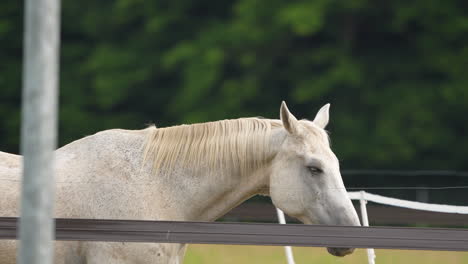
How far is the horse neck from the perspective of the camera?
177 inches

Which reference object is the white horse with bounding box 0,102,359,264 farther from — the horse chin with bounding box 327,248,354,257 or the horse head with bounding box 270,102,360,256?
the horse chin with bounding box 327,248,354,257

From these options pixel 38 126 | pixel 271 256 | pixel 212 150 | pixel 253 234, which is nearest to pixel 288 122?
pixel 212 150

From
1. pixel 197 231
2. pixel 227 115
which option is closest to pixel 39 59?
pixel 197 231

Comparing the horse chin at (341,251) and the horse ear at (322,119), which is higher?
the horse ear at (322,119)

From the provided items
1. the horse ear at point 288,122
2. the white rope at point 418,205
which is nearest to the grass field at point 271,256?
the white rope at point 418,205

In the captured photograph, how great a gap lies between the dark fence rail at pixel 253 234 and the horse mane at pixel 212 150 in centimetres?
57

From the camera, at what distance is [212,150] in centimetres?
453

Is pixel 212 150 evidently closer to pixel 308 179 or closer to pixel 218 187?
pixel 218 187

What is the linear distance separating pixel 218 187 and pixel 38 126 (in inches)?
91.9

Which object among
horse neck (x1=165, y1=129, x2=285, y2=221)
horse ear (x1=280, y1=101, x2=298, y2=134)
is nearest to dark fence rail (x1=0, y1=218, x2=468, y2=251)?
horse neck (x1=165, y1=129, x2=285, y2=221)

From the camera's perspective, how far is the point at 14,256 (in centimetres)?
418

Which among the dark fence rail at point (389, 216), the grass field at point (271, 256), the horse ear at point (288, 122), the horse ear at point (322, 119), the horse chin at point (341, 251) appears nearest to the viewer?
the horse chin at point (341, 251)

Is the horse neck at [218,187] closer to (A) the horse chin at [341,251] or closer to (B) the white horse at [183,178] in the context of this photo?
(B) the white horse at [183,178]

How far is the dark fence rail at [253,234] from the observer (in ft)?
12.4
